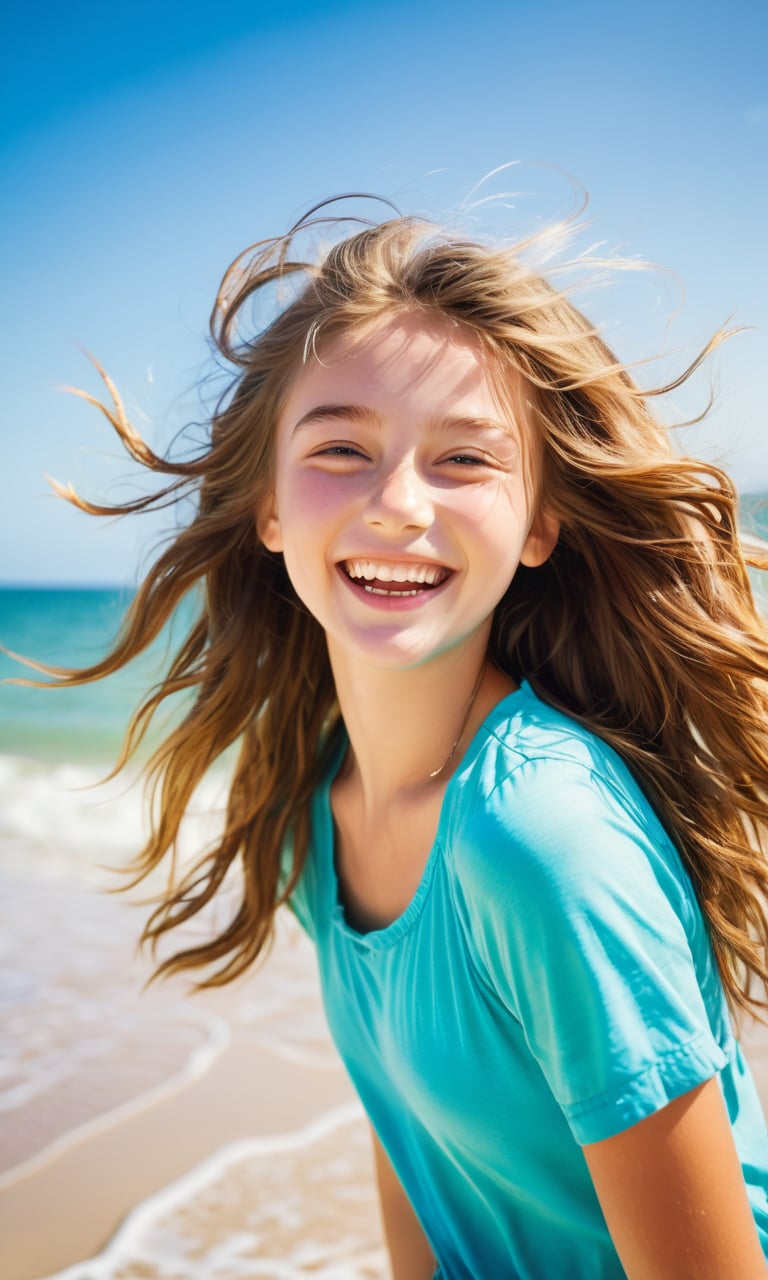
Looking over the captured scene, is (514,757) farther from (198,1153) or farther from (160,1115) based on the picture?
(160,1115)

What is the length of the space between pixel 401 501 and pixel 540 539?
0.45 m

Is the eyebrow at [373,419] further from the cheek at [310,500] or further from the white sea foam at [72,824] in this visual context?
the white sea foam at [72,824]

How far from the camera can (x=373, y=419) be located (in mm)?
1862

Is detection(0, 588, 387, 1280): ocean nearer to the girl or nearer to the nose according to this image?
the girl

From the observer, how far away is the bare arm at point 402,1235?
2387 millimetres

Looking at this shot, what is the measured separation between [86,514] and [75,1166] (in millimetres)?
2362

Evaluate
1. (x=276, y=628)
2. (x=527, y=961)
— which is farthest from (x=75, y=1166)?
(x=527, y=961)

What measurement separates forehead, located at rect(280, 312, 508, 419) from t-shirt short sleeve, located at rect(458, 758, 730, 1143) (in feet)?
2.42

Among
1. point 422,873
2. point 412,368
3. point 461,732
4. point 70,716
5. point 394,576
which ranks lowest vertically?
point 70,716

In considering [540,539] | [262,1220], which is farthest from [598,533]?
[262,1220]

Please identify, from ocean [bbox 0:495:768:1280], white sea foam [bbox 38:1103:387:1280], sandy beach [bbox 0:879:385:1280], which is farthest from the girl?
sandy beach [bbox 0:879:385:1280]

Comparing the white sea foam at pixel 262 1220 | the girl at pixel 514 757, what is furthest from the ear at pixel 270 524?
the white sea foam at pixel 262 1220

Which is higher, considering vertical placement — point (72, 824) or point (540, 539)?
point (540, 539)

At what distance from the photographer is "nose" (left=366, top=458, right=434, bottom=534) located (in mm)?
1800
